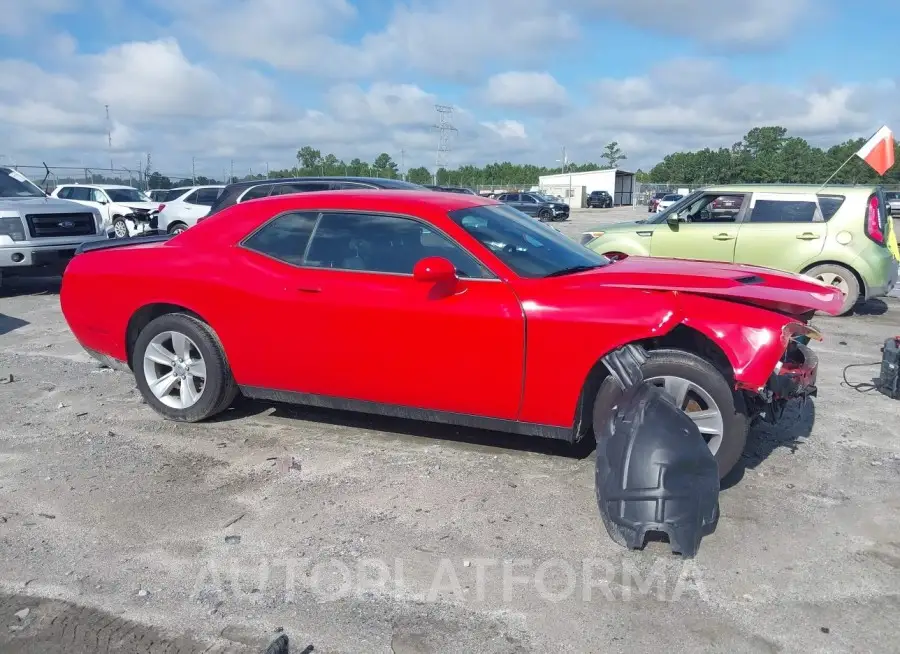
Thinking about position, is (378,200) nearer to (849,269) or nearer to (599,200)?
Result: (849,269)

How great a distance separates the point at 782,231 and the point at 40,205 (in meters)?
10.4

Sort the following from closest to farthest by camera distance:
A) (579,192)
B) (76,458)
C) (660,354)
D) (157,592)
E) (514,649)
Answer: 1. (514,649)
2. (157,592)
3. (660,354)
4. (76,458)
5. (579,192)

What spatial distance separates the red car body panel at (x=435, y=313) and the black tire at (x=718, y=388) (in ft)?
0.46

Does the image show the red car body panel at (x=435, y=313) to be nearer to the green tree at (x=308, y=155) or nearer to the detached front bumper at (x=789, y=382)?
the detached front bumper at (x=789, y=382)

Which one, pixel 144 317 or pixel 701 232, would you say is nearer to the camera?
pixel 144 317

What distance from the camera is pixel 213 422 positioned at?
4.97m

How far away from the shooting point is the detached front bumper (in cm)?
365

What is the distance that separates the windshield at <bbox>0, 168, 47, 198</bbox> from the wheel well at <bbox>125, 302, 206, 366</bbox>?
26.4 feet

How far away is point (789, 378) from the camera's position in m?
3.69

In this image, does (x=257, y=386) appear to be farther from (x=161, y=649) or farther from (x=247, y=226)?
(x=161, y=649)

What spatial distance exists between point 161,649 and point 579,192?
68.1 meters

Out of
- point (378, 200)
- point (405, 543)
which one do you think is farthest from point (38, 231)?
point (405, 543)

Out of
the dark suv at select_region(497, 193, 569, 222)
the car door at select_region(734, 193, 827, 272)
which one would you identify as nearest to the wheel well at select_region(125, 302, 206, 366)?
the car door at select_region(734, 193, 827, 272)

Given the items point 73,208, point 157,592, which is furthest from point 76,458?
point 73,208
